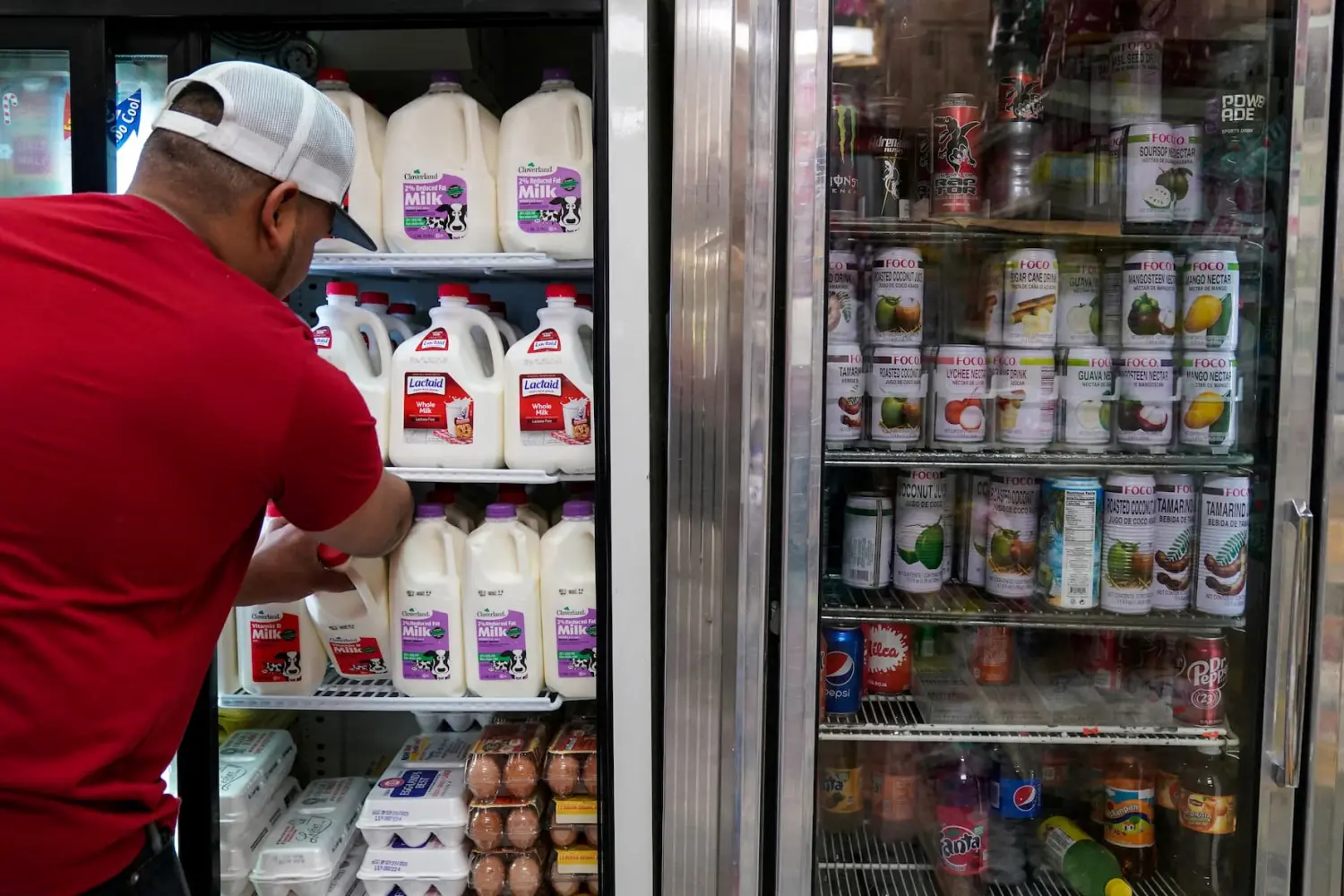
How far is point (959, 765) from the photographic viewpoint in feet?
5.66

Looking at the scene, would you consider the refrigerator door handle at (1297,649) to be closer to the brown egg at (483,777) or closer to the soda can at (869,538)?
the soda can at (869,538)

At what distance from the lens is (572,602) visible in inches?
63.6

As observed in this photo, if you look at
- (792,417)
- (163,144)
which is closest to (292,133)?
(163,144)

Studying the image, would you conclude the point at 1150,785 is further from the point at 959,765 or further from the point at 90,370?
the point at 90,370

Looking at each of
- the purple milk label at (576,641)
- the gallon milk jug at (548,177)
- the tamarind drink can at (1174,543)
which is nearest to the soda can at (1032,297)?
the tamarind drink can at (1174,543)

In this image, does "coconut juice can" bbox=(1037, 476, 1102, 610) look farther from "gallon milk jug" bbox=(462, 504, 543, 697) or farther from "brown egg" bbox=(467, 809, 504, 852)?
"brown egg" bbox=(467, 809, 504, 852)

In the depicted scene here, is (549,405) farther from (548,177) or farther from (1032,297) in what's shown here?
(1032,297)

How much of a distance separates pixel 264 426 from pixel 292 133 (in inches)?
16.7

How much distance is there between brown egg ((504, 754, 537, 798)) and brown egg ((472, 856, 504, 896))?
144mm

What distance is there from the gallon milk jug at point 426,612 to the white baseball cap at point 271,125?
0.67m

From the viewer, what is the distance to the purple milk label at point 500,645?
1.62 metres

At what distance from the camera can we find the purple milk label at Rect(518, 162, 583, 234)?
1587 millimetres


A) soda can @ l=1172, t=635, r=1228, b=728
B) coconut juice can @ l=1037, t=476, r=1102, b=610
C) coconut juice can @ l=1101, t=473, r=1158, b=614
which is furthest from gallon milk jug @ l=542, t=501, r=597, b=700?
soda can @ l=1172, t=635, r=1228, b=728

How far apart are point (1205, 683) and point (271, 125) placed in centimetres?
183
